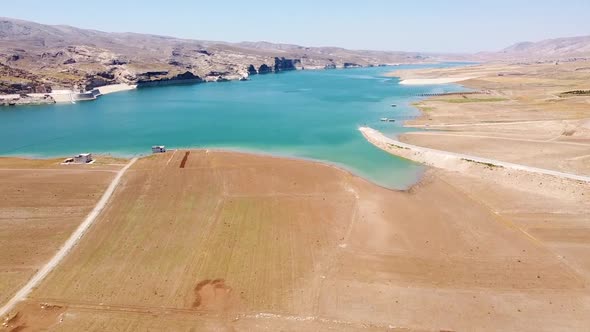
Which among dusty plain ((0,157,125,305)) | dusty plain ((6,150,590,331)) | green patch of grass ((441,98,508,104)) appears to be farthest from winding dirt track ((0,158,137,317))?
green patch of grass ((441,98,508,104))

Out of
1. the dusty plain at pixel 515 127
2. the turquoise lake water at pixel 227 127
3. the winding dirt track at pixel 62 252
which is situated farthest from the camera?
the turquoise lake water at pixel 227 127

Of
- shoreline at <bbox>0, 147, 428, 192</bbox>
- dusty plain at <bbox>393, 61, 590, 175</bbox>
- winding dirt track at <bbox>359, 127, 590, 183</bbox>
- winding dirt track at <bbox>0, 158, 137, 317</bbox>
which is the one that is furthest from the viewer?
dusty plain at <bbox>393, 61, 590, 175</bbox>

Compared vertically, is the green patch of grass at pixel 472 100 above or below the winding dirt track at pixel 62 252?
above

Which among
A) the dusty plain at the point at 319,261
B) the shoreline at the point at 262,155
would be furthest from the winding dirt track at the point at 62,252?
the shoreline at the point at 262,155

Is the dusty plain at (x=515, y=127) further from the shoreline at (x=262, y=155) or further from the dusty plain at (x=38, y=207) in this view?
the dusty plain at (x=38, y=207)

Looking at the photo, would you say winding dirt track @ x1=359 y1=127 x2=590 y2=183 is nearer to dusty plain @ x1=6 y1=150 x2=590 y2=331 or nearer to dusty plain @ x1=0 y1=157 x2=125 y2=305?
dusty plain @ x1=6 y1=150 x2=590 y2=331

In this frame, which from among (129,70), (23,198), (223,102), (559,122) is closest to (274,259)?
(23,198)

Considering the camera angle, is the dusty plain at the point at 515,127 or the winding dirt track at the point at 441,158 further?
the dusty plain at the point at 515,127
